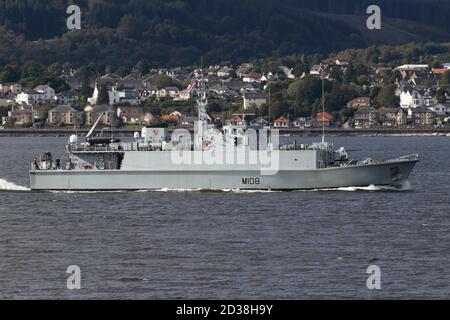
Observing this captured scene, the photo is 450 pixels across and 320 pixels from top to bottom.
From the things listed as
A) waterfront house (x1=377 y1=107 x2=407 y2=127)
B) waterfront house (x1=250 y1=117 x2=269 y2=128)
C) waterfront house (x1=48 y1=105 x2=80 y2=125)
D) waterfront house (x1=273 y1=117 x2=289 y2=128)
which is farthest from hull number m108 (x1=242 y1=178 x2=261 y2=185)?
waterfront house (x1=377 y1=107 x2=407 y2=127)

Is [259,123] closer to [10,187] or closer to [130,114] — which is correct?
[10,187]

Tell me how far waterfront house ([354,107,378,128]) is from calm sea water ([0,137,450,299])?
129957 millimetres

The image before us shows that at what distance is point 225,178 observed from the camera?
61250 millimetres

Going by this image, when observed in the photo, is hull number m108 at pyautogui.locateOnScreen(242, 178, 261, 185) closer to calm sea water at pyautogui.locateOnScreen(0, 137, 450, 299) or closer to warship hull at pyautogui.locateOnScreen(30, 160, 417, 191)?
warship hull at pyautogui.locateOnScreen(30, 160, 417, 191)

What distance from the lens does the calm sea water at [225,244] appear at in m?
38.2

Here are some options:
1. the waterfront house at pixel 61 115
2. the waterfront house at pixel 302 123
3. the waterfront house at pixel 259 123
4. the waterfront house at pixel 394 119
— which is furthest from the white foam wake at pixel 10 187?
the waterfront house at pixel 394 119

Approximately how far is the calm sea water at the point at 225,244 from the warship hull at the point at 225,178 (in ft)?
2.33

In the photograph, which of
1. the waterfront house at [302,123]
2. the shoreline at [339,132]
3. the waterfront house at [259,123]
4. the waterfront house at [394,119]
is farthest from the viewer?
the waterfront house at [394,119]

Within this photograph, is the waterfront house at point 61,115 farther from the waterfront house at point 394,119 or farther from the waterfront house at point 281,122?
the waterfront house at point 394,119

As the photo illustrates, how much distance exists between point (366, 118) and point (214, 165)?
13713cm

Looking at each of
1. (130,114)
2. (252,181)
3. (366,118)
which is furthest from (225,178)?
(366,118)

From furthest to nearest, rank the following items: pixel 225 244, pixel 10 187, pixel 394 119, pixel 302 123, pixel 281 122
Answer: pixel 394 119 < pixel 302 123 < pixel 281 122 < pixel 10 187 < pixel 225 244

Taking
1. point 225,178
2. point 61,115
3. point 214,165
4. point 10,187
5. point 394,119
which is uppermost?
point 61,115
